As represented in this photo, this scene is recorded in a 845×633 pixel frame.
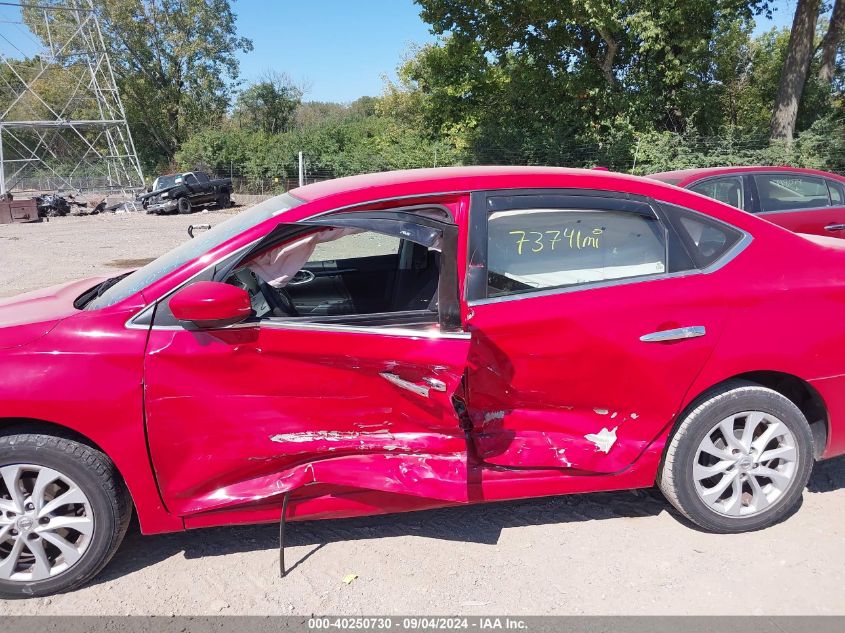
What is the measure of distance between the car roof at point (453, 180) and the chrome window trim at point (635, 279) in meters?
0.49

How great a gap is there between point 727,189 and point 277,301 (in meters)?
6.29

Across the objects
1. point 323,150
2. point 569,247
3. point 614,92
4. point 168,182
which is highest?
point 614,92

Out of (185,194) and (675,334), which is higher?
(185,194)

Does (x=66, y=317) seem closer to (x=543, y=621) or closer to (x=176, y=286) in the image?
(x=176, y=286)

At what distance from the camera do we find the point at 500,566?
10.2 feet

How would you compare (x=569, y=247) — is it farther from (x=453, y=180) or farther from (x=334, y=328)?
(x=334, y=328)

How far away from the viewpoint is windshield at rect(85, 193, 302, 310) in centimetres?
308

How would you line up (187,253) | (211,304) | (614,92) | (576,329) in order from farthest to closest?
(614,92) < (187,253) < (576,329) < (211,304)

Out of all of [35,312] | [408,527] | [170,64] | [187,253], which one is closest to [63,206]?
[170,64]

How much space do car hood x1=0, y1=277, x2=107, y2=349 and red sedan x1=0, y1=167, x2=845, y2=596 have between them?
1 cm

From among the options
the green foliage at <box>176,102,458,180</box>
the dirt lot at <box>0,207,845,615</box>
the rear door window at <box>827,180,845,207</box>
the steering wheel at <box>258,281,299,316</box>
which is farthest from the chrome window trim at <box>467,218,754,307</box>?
the green foliage at <box>176,102,458,180</box>

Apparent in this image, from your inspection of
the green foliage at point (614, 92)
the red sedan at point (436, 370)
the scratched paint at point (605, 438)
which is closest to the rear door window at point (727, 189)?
the red sedan at point (436, 370)

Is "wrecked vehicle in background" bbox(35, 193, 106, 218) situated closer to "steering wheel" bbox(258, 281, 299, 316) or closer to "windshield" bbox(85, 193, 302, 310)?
"windshield" bbox(85, 193, 302, 310)

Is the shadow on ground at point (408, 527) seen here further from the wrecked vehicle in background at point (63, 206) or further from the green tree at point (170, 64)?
the green tree at point (170, 64)
